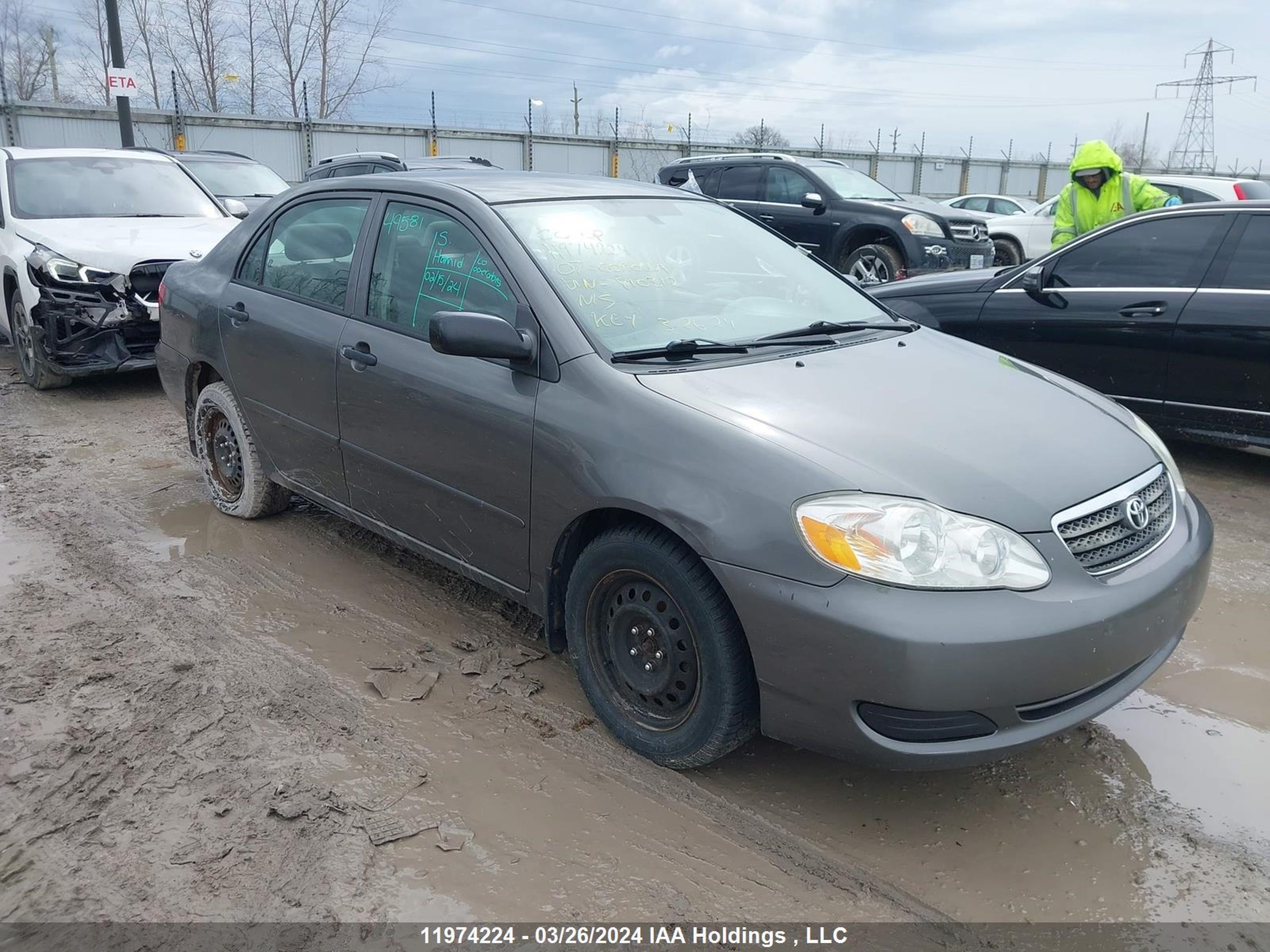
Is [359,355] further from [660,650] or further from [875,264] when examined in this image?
[875,264]

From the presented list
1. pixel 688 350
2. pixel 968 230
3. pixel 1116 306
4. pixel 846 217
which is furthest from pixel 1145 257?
pixel 968 230

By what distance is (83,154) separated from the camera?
8391 mm

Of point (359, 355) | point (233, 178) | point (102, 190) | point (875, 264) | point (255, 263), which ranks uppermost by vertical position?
point (233, 178)

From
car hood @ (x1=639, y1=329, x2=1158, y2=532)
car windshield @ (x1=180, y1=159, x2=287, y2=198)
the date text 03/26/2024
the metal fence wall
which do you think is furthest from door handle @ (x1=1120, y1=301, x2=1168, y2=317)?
the metal fence wall

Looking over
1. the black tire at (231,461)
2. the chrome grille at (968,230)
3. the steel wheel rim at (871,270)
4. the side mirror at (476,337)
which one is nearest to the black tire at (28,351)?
the black tire at (231,461)

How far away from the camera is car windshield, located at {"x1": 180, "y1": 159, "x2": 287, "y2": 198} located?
40.1 feet

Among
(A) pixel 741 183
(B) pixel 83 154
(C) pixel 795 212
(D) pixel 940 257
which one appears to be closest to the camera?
(B) pixel 83 154

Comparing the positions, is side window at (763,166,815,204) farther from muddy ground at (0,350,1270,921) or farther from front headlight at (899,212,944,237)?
muddy ground at (0,350,1270,921)

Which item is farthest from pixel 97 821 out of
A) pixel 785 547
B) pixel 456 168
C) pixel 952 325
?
pixel 952 325

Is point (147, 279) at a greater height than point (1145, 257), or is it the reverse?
point (1145, 257)

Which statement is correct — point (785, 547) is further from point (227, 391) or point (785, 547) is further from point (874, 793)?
point (227, 391)

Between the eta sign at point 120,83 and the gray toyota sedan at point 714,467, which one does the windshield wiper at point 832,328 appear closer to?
the gray toyota sedan at point 714,467

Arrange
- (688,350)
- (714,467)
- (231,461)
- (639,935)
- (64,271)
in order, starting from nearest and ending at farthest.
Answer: (639,935) → (714,467) → (688,350) → (231,461) → (64,271)

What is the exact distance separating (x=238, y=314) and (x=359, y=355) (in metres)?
1.09
